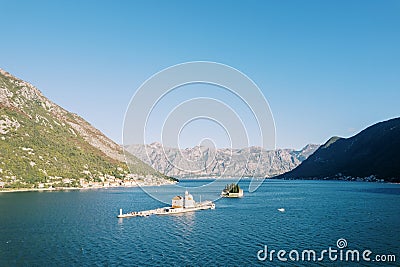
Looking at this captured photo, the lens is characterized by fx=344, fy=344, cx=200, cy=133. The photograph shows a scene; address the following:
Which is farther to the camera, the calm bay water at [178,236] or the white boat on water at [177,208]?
the white boat on water at [177,208]

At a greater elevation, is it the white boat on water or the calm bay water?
the white boat on water

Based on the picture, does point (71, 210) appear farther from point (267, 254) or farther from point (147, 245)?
point (267, 254)

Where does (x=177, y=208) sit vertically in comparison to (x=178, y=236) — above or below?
above

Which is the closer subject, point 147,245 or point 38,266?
point 38,266

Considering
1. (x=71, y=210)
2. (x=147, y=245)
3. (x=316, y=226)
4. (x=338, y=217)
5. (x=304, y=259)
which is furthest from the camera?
(x=71, y=210)

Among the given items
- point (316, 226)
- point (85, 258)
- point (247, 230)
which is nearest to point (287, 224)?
point (316, 226)

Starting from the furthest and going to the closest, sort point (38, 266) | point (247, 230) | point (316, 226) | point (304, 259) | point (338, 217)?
point (338, 217), point (316, 226), point (247, 230), point (304, 259), point (38, 266)

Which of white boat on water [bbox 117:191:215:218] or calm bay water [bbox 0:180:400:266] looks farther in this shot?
white boat on water [bbox 117:191:215:218]

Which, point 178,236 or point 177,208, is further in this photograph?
point 177,208

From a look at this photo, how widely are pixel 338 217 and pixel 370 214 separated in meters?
13.7

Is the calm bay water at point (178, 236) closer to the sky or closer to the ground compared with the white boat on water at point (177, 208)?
closer to the ground

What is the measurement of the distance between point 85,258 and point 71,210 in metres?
69.0

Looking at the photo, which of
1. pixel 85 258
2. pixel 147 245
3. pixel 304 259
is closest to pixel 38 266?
pixel 85 258

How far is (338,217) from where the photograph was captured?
11381 centimetres
